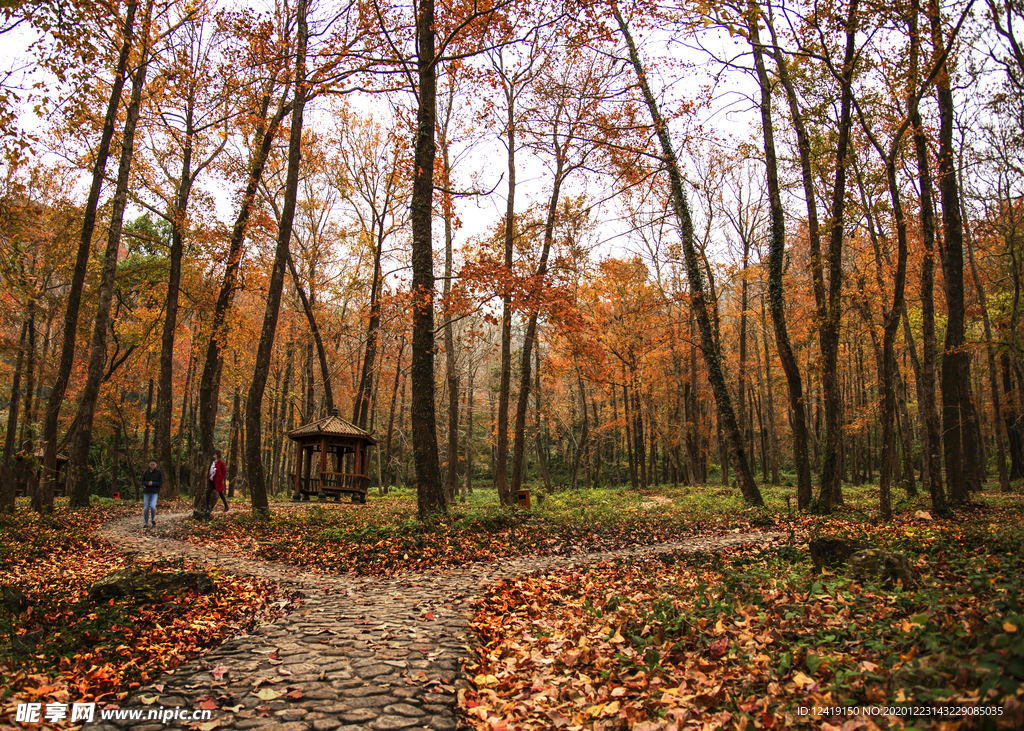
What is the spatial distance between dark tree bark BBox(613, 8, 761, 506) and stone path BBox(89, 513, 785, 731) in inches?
322

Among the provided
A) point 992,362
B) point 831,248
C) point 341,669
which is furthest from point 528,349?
point 992,362

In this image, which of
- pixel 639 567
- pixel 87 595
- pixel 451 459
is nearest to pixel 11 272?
pixel 87 595

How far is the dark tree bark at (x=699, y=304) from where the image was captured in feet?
40.5

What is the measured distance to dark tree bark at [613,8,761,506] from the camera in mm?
12352

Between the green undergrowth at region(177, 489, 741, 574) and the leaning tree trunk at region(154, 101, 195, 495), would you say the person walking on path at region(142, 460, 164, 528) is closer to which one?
the green undergrowth at region(177, 489, 741, 574)

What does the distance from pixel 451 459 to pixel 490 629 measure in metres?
12.4

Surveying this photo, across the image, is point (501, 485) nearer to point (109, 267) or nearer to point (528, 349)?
point (528, 349)

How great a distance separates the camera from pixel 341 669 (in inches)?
146

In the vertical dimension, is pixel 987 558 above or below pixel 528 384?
below

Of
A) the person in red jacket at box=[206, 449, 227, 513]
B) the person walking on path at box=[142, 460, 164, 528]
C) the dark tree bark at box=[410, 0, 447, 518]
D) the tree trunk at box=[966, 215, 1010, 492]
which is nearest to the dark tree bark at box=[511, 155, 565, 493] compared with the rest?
the dark tree bark at box=[410, 0, 447, 518]

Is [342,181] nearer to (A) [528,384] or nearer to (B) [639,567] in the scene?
(A) [528,384]

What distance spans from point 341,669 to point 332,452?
17.1 meters

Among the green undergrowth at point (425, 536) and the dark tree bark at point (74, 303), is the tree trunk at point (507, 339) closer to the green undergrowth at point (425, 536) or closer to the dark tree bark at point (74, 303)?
the green undergrowth at point (425, 536)

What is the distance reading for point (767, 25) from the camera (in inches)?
420
